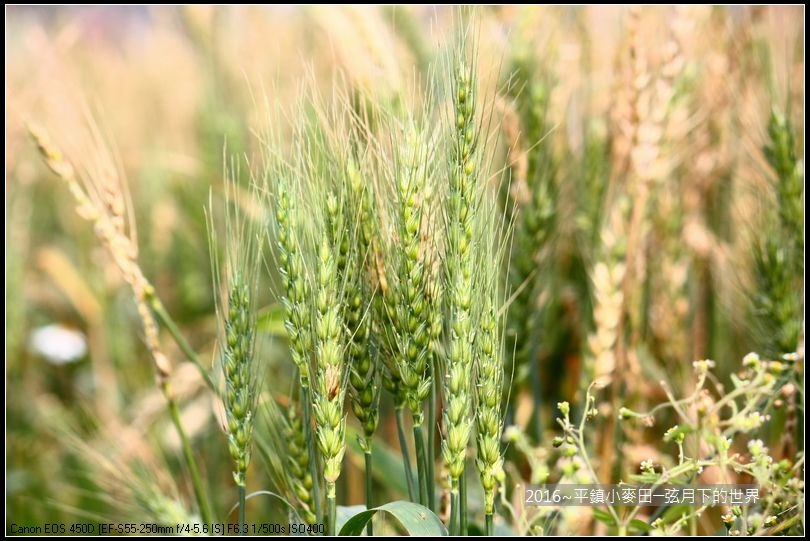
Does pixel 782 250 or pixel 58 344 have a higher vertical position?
pixel 782 250

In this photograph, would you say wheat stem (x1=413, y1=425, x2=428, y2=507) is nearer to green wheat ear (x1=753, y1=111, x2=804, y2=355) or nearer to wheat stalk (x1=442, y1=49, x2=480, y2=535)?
wheat stalk (x1=442, y1=49, x2=480, y2=535)

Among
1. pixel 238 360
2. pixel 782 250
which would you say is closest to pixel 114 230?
pixel 238 360

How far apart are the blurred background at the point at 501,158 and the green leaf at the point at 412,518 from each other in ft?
1.43

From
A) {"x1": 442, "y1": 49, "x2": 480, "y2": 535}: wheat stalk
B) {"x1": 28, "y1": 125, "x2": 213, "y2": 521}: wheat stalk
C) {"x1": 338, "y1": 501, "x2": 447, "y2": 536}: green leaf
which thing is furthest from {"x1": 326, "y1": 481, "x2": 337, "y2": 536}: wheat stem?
{"x1": 28, "y1": 125, "x2": 213, "y2": 521}: wheat stalk

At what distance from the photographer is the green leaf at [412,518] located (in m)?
0.86

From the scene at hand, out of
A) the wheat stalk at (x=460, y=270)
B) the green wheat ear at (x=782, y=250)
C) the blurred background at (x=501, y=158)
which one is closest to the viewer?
the wheat stalk at (x=460, y=270)

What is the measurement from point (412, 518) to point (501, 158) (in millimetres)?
931

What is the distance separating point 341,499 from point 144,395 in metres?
0.91

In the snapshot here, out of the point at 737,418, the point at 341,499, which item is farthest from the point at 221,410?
the point at 737,418

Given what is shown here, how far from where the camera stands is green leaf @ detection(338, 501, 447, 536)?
2.84ft

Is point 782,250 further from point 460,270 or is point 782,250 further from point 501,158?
point 460,270

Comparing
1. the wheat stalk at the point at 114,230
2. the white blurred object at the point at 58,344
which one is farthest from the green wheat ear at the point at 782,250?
the white blurred object at the point at 58,344

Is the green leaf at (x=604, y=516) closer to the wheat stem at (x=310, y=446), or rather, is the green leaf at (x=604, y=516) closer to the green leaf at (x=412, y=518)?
the green leaf at (x=412, y=518)

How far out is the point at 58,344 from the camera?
2.49 meters
